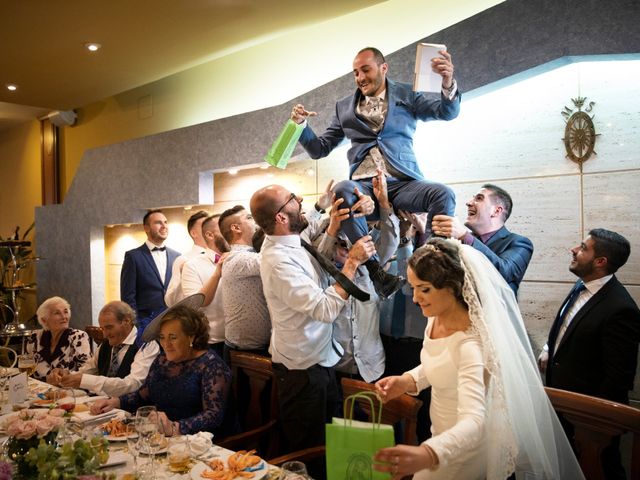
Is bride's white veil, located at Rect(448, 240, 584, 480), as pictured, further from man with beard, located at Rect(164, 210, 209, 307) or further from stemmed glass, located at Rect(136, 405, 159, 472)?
man with beard, located at Rect(164, 210, 209, 307)

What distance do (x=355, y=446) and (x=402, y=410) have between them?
58 cm

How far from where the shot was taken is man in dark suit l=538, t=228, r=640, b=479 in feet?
9.14

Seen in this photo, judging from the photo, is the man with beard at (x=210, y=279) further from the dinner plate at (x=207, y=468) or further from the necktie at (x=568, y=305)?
the necktie at (x=568, y=305)

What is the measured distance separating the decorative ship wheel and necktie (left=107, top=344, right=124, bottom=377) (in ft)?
9.95

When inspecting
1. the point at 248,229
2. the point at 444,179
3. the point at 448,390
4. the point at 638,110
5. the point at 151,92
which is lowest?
the point at 448,390

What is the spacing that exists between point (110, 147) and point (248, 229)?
11.8 ft

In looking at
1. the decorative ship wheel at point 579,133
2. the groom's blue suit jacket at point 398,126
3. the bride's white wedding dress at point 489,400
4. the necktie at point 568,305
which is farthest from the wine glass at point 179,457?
the decorative ship wheel at point 579,133

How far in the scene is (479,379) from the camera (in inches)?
71.8

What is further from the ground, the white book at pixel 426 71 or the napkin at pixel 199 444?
the white book at pixel 426 71

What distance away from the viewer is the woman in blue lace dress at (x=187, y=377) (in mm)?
2730

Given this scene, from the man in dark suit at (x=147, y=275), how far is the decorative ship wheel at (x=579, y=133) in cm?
350

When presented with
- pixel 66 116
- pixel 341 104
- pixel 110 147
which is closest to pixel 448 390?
pixel 341 104

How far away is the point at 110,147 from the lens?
21.2ft

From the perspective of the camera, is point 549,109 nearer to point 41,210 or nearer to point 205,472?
point 205,472
